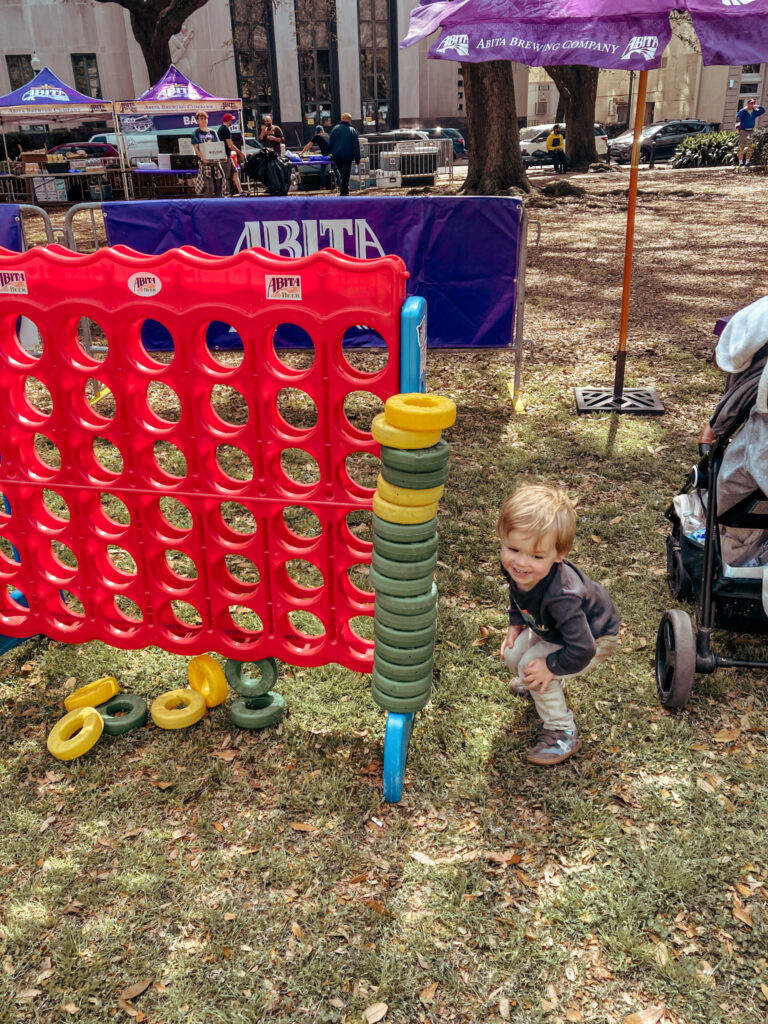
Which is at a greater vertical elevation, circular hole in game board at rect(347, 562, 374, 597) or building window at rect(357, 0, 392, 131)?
building window at rect(357, 0, 392, 131)

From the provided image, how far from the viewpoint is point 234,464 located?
21.3 ft

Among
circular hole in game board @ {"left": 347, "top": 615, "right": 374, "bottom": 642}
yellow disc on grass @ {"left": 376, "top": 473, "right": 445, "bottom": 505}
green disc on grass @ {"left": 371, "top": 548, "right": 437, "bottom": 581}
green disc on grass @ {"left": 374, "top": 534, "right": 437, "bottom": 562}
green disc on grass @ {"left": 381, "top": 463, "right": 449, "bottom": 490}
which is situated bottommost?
circular hole in game board @ {"left": 347, "top": 615, "right": 374, "bottom": 642}

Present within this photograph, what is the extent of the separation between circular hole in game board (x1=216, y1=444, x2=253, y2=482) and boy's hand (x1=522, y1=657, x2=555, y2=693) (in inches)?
134

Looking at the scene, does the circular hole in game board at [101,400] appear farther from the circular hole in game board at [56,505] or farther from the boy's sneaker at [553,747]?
the boy's sneaker at [553,747]

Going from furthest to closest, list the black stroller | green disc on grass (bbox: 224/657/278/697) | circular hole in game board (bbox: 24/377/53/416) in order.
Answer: circular hole in game board (bbox: 24/377/53/416) < green disc on grass (bbox: 224/657/278/697) < the black stroller

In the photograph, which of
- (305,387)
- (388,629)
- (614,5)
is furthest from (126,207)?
(388,629)

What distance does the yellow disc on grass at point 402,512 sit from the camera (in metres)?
2.98

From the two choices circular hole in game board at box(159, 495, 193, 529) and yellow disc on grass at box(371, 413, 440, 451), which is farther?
circular hole in game board at box(159, 495, 193, 529)

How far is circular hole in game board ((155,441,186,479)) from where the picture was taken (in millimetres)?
6355

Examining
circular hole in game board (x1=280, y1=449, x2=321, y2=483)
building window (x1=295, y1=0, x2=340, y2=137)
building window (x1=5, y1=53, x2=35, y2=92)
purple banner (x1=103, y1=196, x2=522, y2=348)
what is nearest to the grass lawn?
circular hole in game board (x1=280, y1=449, x2=321, y2=483)

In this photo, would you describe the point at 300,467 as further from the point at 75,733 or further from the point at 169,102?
the point at 169,102

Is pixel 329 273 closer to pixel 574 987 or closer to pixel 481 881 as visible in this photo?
pixel 481 881

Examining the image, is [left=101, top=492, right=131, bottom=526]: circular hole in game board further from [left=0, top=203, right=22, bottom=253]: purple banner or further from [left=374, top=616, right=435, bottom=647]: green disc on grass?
[left=374, top=616, right=435, bottom=647]: green disc on grass

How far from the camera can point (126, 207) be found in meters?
7.32
